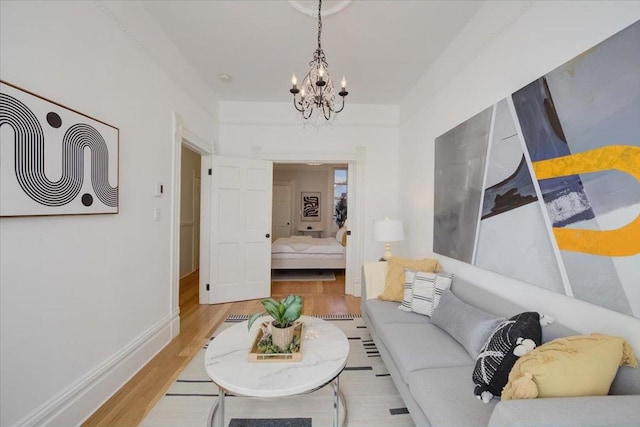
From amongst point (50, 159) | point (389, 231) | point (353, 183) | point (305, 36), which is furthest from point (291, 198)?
point (50, 159)

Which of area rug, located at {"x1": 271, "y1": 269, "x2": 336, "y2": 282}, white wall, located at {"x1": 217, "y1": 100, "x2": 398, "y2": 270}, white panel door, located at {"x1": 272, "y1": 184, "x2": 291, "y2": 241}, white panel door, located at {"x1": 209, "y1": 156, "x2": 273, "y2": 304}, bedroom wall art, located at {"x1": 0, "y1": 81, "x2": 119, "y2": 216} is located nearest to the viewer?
bedroom wall art, located at {"x1": 0, "y1": 81, "x2": 119, "y2": 216}

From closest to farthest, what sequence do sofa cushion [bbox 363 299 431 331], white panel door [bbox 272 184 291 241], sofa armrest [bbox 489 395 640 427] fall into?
sofa armrest [bbox 489 395 640 427] < sofa cushion [bbox 363 299 431 331] < white panel door [bbox 272 184 291 241]

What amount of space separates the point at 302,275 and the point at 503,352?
Answer: 4.16 m

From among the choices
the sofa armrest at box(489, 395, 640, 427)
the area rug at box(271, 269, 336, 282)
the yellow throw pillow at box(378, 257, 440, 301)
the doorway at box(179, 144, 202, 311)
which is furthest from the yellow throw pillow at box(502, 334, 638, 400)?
the doorway at box(179, 144, 202, 311)

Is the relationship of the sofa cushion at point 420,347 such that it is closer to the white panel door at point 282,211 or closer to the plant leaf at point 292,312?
the plant leaf at point 292,312

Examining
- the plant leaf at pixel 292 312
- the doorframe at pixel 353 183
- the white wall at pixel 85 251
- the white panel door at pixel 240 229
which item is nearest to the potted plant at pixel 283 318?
the plant leaf at pixel 292 312

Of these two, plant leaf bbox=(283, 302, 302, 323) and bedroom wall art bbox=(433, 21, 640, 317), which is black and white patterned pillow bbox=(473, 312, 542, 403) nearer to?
bedroom wall art bbox=(433, 21, 640, 317)

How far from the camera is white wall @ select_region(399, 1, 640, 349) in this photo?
48.8 inches

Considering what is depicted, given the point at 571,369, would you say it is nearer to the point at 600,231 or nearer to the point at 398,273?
the point at 600,231

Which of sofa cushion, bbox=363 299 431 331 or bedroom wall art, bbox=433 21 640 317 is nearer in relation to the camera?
bedroom wall art, bbox=433 21 640 317

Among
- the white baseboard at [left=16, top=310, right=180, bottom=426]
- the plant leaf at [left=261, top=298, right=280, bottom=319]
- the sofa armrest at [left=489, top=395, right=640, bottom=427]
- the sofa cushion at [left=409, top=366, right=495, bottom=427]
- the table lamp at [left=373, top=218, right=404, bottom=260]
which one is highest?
the table lamp at [left=373, top=218, right=404, bottom=260]

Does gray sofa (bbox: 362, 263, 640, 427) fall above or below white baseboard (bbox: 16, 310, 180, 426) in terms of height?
above

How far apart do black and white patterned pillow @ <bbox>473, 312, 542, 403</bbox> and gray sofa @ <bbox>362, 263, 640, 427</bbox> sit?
0.08 metres

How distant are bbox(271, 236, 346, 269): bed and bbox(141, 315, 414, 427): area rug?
290cm
